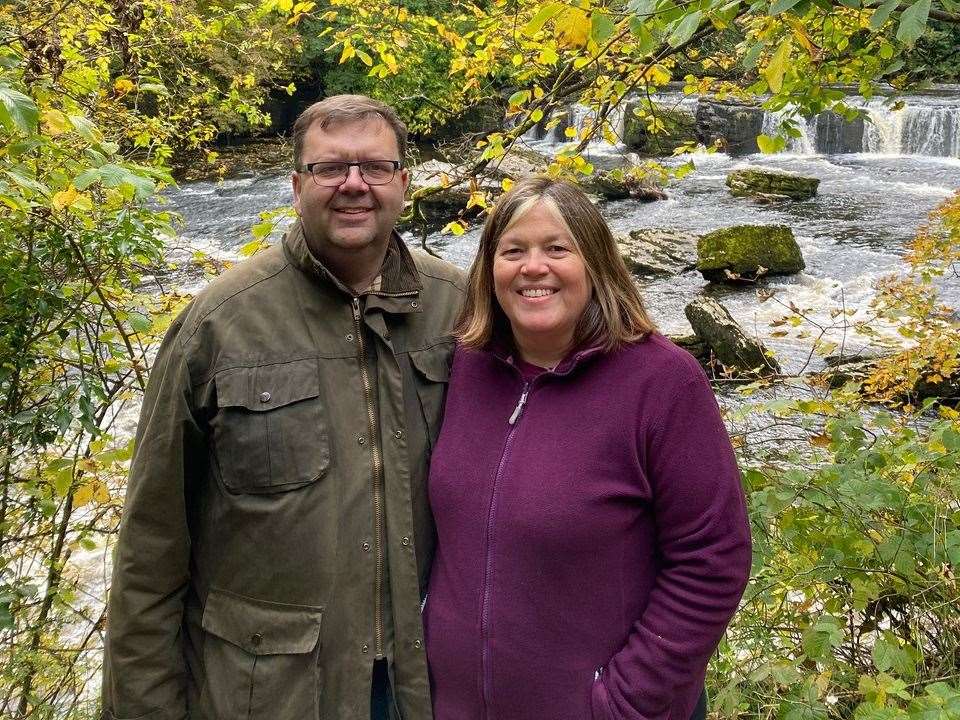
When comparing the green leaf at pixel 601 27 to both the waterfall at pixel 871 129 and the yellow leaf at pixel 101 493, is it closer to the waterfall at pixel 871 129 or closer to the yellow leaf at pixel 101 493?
the yellow leaf at pixel 101 493

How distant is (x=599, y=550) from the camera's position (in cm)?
162

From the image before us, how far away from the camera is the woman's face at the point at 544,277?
68.1 inches

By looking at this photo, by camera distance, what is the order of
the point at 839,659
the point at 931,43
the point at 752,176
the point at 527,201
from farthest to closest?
the point at 931,43
the point at 752,176
the point at 839,659
the point at 527,201

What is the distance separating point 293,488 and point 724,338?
22.3ft

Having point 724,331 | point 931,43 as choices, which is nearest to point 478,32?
point 724,331

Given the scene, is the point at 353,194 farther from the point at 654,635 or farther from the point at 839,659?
the point at 839,659

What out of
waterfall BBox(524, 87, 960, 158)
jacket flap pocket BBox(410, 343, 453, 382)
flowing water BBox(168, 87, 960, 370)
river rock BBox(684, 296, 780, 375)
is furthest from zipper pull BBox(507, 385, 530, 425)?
waterfall BBox(524, 87, 960, 158)

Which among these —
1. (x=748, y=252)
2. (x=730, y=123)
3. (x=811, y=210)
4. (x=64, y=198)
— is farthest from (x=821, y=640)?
(x=730, y=123)

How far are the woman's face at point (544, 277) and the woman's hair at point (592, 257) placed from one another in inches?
0.6

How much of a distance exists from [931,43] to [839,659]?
62.8ft

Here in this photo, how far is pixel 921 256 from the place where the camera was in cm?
567

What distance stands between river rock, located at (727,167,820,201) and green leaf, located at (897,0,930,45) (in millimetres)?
12459

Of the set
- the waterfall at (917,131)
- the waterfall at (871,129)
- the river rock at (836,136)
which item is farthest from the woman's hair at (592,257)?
the river rock at (836,136)

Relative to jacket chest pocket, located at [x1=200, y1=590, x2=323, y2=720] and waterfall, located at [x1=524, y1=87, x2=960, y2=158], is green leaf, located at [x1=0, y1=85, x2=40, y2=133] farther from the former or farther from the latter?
waterfall, located at [x1=524, y1=87, x2=960, y2=158]
